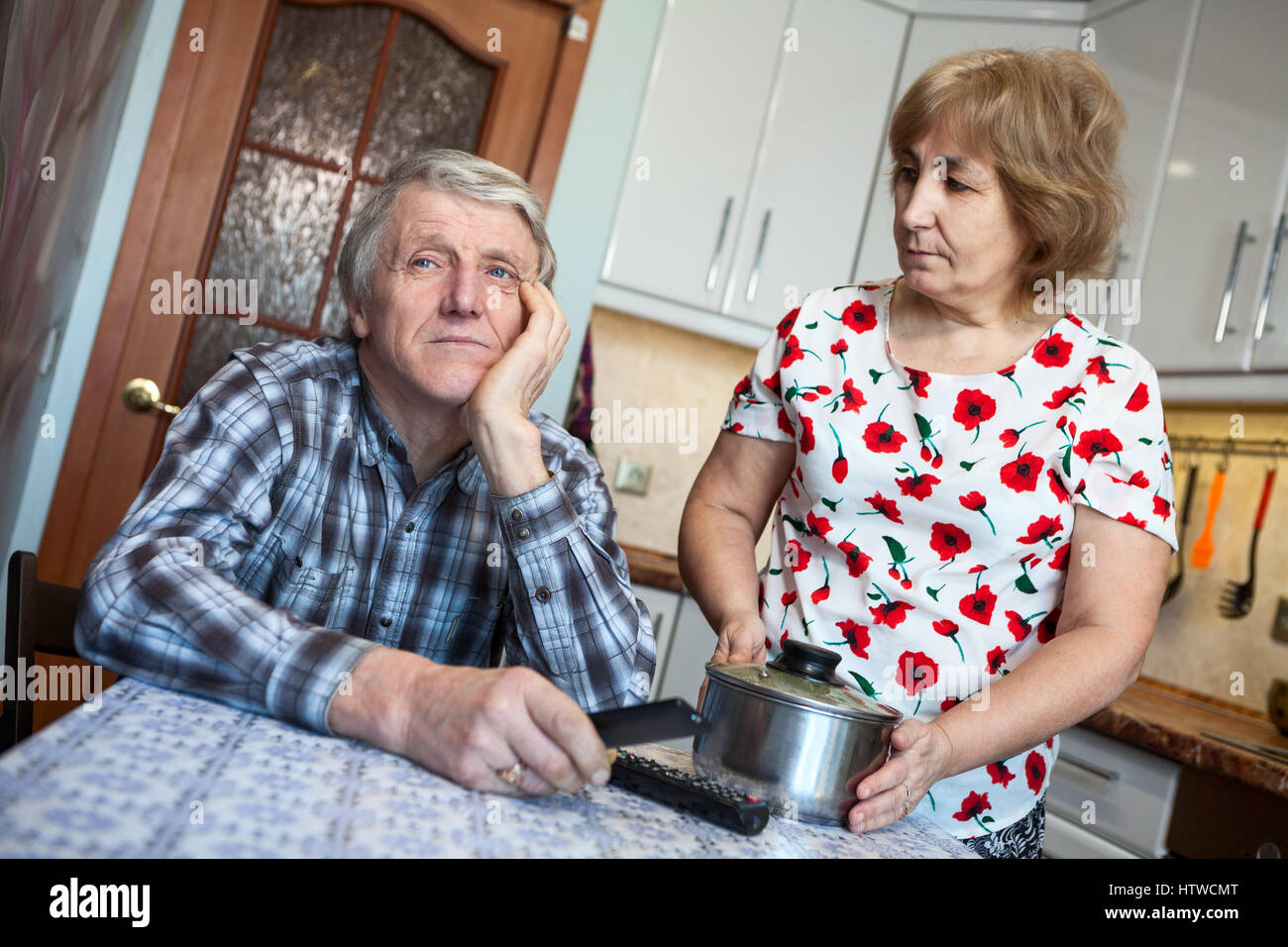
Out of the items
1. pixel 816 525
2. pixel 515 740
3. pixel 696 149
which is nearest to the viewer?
pixel 515 740

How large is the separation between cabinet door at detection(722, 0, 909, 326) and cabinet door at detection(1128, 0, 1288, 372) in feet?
2.64

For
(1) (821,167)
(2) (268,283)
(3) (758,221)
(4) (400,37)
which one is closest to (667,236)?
(3) (758,221)

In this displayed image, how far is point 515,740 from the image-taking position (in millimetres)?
632

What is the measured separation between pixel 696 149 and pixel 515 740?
2.36m

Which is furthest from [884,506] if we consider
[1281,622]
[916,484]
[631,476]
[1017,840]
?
[631,476]

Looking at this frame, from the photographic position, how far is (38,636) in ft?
3.54

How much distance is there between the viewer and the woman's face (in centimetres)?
113

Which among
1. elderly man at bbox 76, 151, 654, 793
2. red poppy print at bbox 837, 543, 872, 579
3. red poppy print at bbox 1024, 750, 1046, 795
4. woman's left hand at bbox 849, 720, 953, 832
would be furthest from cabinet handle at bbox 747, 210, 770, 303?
woman's left hand at bbox 849, 720, 953, 832

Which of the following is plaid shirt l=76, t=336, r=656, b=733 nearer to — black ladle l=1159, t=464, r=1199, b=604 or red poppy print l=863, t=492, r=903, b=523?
red poppy print l=863, t=492, r=903, b=523

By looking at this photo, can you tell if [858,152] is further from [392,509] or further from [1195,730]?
[392,509]

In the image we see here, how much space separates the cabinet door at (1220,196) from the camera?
2.12m

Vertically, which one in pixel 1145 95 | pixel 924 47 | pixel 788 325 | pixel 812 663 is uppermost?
pixel 924 47

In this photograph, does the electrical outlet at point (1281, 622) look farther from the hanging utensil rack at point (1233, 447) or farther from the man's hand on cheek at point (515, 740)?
the man's hand on cheek at point (515, 740)
